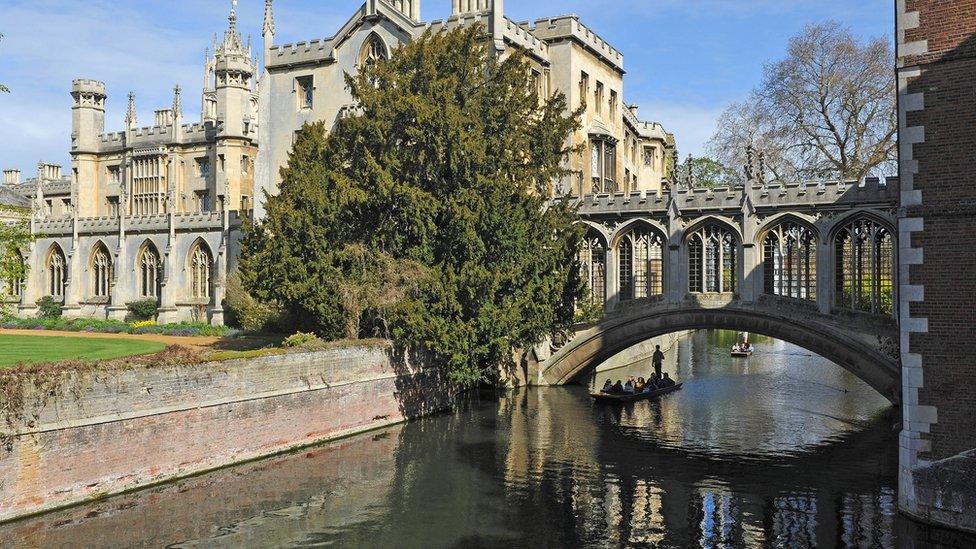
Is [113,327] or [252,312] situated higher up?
[252,312]

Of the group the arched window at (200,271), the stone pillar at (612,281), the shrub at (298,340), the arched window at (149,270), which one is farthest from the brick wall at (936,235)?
the arched window at (149,270)

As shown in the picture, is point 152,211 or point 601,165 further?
point 152,211

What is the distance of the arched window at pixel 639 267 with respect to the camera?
30781 millimetres

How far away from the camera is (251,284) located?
28641 millimetres

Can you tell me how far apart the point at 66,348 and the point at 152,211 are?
79.4 ft

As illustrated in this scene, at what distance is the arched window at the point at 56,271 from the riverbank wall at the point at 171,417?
3159cm

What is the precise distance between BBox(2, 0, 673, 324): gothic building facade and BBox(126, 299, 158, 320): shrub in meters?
0.59

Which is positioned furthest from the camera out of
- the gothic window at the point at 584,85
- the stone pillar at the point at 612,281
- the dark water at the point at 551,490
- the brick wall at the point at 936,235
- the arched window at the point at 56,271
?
the arched window at the point at 56,271

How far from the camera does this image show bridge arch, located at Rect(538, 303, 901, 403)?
25.8m

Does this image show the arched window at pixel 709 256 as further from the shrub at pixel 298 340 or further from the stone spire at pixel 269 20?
the stone spire at pixel 269 20

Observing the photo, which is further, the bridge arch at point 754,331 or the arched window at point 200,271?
the arched window at point 200,271

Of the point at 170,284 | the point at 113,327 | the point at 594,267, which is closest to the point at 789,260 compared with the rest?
the point at 594,267

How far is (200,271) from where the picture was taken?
4459cm

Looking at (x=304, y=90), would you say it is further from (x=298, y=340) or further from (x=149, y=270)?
(x=298, y=340)
